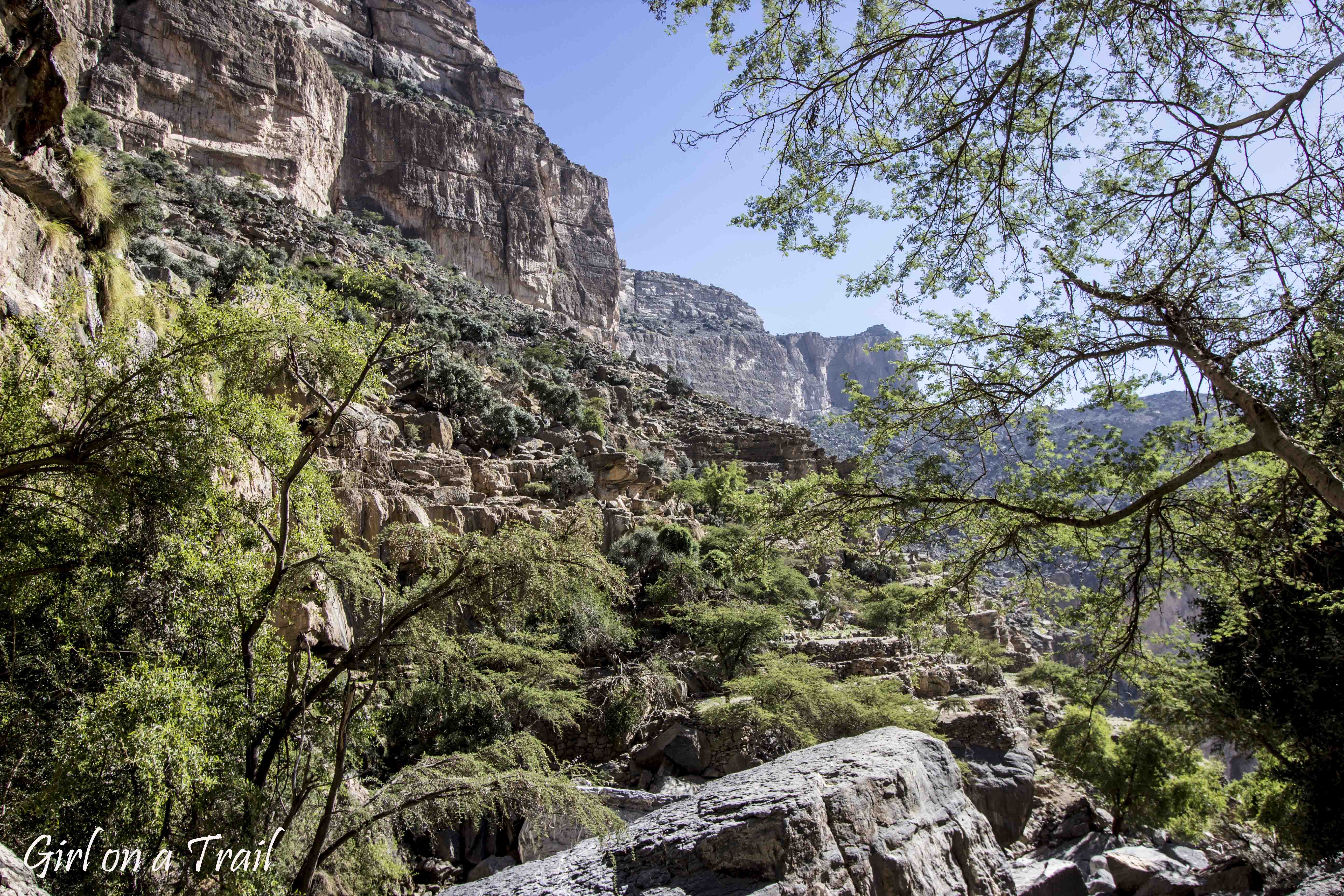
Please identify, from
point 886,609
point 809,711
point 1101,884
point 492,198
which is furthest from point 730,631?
point 492,198

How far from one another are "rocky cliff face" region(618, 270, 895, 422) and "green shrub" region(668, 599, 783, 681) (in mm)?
79190

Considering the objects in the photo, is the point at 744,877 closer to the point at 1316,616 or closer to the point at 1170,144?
the point at 1170,144

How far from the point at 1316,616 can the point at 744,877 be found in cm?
804

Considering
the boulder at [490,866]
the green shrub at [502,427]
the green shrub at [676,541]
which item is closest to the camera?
the boulder at [490,866]

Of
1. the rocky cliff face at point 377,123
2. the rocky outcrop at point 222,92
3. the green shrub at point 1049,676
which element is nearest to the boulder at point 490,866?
the green shrub at point 1049,676

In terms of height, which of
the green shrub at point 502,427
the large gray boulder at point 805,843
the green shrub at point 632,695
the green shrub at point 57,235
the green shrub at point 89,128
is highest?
the green shrub at point 89,128

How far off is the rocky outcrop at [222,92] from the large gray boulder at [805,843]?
161 ft

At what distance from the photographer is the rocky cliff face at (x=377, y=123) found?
4316 cm

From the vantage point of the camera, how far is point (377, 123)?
5903 cm

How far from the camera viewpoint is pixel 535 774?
20.6 ft

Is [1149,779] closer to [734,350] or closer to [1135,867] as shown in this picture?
[1135,867]

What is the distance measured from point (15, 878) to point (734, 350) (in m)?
126

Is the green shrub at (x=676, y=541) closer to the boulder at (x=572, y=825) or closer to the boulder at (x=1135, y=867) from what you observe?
the boulder at (x=572, y=825)

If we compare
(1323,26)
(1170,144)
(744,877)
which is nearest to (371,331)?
(744,877)
